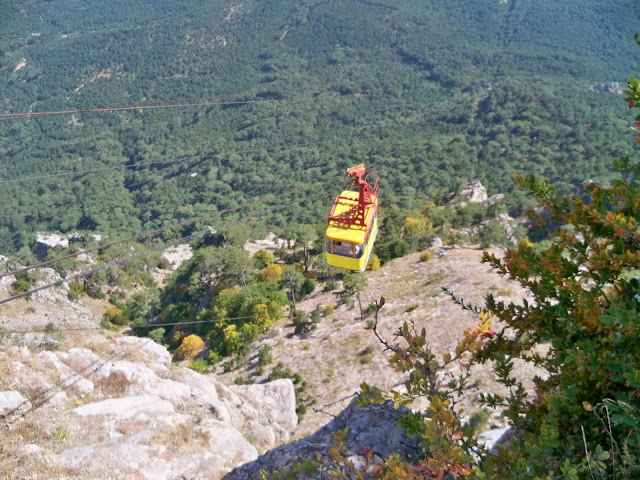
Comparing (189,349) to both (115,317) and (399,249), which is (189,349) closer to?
(115,317)

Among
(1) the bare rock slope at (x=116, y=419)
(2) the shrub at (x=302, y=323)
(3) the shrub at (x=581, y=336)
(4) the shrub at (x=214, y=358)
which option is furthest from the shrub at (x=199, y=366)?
(3) the shrub at (x=581, y=336)

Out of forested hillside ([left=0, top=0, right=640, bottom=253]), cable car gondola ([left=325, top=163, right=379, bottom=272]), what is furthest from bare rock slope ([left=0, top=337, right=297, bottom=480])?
forested hillside ([left=0, top=0, right=640, bottom=253])

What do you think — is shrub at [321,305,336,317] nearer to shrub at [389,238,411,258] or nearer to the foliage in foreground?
shrub at [389,238,411,258]

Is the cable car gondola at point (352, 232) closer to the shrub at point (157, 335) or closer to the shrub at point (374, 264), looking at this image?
the shrub at point (374, 264)

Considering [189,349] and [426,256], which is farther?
[426,256]

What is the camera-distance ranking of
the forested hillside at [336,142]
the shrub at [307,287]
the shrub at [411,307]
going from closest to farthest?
the shrub at [411,307]
the shrub at [307,287]
the forested hillside at [336,142]

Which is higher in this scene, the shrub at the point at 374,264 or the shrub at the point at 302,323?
the shrub at the point at 374,264

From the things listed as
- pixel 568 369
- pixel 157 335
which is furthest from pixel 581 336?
pixel 157 335

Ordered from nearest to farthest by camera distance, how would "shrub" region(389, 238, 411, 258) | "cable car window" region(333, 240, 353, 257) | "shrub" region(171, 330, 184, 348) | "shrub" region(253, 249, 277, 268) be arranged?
"cable car window" region(333, 240, 353, 257) < "shrub" region(171, 330, 184, 348) < "shrub" region(389, 238, 411, 258) < "shrub" region(253, 249, 277, 268)
